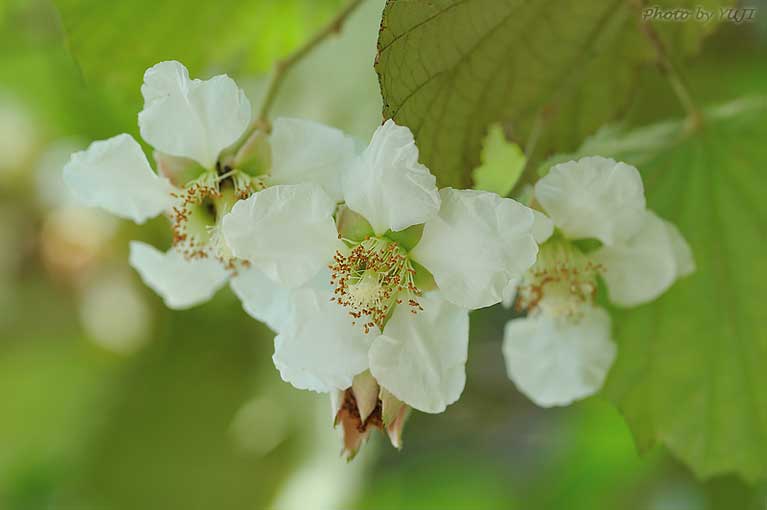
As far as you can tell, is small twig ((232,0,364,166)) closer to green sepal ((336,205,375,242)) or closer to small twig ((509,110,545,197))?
green sepal ((336,205,375,242))

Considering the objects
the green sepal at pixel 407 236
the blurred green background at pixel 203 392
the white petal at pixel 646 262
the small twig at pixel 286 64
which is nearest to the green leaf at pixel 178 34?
the blurred green background at pixel 203 392

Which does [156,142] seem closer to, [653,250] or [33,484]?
[653,250]

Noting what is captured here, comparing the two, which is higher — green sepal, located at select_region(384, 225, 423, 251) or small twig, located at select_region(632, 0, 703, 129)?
green sepal, located at select_region(384, 225, 423, 251)

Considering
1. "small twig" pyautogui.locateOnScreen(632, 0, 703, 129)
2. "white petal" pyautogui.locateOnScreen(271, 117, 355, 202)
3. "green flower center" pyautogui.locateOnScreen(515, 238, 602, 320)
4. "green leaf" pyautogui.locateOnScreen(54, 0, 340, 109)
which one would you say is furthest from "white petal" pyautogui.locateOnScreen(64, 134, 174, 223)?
"small twig" pyautogui.locateOnScreen(632, 0, 703, 129)

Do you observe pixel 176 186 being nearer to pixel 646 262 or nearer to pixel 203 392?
pixel 646 262

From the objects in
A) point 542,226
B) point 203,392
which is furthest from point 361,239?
point 203,392

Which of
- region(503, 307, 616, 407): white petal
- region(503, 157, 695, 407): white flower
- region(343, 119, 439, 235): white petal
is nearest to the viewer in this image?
region(343, 119, 439, 235): white petal
